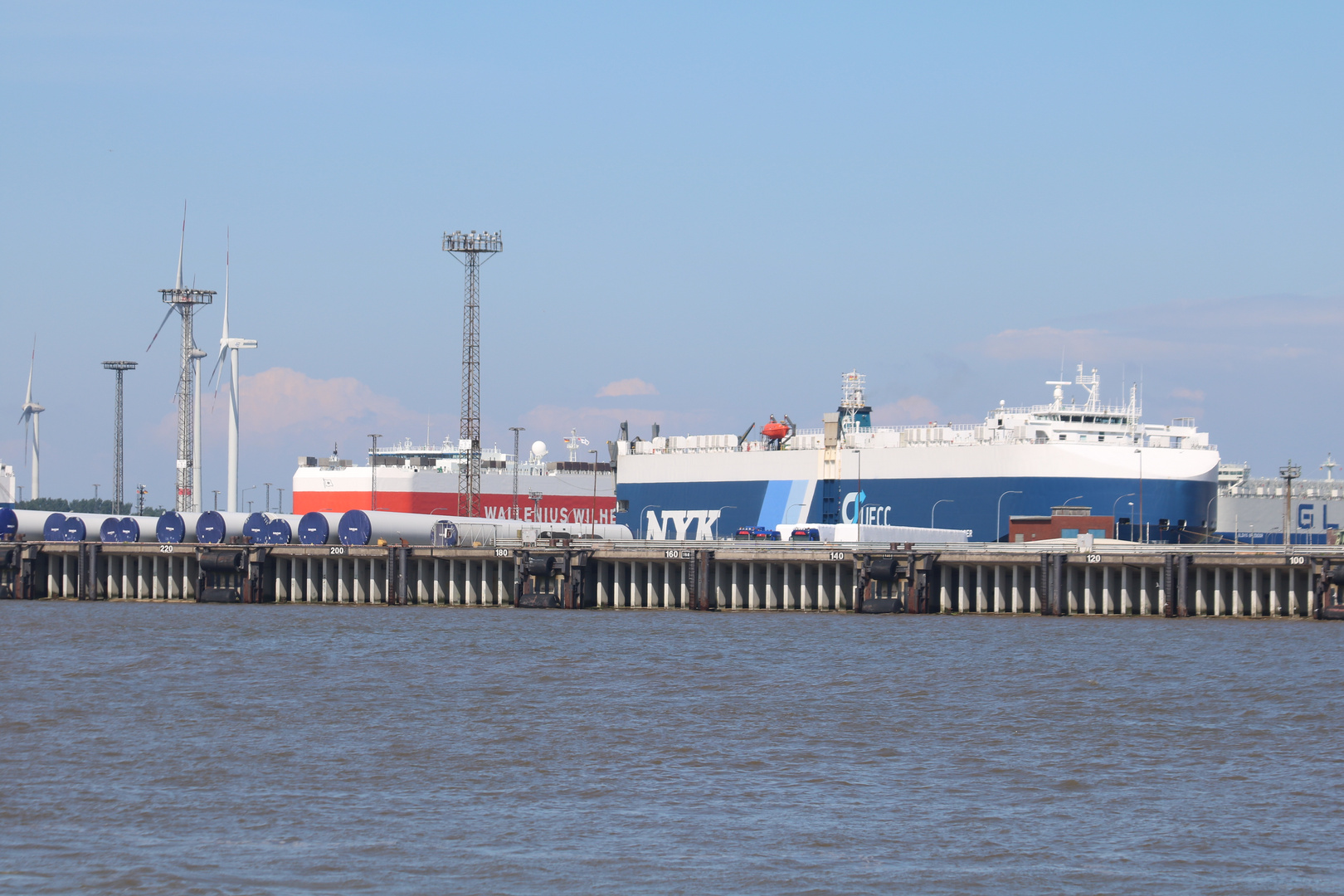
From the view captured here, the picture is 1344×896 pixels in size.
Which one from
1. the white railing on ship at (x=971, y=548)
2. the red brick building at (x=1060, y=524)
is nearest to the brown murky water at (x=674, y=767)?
the white railing on ship at (x=971, y=548)

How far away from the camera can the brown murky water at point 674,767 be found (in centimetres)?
2289

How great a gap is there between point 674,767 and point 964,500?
84206 mm

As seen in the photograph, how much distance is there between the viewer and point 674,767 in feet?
102

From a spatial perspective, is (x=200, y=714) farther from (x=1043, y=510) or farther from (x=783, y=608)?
(x=1043, y=510)

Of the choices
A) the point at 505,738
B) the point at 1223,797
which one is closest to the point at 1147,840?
the point at 1223,797

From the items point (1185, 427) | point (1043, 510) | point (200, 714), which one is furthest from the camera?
point (1185, 427)

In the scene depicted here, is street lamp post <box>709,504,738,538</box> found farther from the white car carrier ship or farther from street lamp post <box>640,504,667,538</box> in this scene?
street lamp post <box>640,504,667,538</box>

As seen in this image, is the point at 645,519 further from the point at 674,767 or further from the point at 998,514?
the point at 674,767

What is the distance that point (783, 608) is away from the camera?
249ft

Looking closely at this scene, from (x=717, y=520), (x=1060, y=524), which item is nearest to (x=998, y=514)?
(x=1060, y=524)

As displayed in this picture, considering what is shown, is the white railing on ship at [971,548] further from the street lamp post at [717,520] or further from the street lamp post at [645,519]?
the street lamp post at [645,519]

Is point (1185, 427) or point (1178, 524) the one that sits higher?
point (1185, 427)

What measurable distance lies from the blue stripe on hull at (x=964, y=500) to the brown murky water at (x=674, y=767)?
5057 cm

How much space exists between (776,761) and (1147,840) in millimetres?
8828
